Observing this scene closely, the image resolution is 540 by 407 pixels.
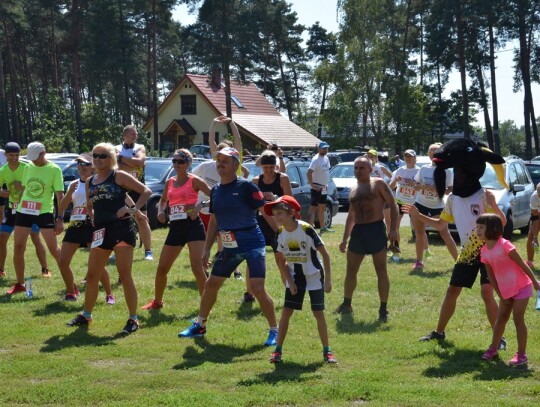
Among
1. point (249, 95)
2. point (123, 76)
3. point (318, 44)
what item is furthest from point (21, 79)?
point (318, 44)

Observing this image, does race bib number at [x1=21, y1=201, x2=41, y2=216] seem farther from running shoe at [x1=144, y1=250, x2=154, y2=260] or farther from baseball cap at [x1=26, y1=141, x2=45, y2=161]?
running shoe at [x1=144, y1=250, x2=154, y2=260]

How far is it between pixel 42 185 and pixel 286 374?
523cm

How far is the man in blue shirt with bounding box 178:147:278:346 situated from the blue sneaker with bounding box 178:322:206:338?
506 mm

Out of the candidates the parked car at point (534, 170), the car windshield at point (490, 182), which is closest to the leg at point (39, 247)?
the car windshield at point (490, 182)

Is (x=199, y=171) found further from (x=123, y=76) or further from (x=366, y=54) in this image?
(x=123, y=76)

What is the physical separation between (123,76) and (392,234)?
54729mm

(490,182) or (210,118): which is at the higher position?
(210,118)

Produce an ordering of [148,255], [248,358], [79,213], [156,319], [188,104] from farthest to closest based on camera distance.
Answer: [188,104]
[148,255]
[79,213]
[156,319]
[248,358]

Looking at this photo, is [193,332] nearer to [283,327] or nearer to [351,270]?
[283,327]

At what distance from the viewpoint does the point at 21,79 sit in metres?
70.6

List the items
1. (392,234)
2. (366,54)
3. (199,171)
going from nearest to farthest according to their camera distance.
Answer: (392,234), (199,171), (366,54)

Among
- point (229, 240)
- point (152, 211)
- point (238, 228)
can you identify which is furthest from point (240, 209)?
point (152, 211)

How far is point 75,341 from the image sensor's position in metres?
8.52

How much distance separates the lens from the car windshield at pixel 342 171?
28.8 meters
